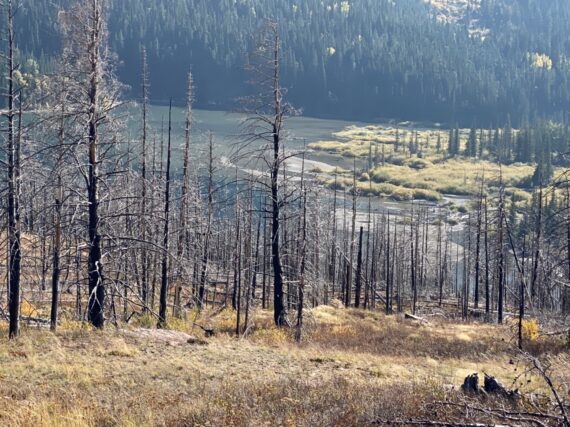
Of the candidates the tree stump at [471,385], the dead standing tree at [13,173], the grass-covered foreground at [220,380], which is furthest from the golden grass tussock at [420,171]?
the tree stump at [471,385]

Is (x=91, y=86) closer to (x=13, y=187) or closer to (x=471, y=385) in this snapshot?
(x=13, y=187)

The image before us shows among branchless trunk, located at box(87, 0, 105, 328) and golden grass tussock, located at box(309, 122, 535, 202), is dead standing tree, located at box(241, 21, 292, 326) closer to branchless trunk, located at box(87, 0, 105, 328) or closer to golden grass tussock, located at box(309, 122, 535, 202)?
branchless trunk, located at box(87, 0, 105, 328)

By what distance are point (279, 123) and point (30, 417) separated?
16.4m

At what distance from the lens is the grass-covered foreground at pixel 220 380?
29.4ft

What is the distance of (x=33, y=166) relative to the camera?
57.2 ft

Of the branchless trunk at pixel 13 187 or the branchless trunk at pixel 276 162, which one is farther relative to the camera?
the branchless trunk at pixel 276 162

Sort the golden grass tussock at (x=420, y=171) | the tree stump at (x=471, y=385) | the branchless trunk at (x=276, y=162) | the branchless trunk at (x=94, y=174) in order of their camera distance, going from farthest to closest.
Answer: the golden grass tussock at (x=420, y=171) → the branchless trunk at (x=276, y=162) → the branchless trunk at (x=94, y=174) → the tree stump at (x=471, y=385)

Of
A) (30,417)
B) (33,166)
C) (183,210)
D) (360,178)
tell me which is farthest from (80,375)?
(360,178)

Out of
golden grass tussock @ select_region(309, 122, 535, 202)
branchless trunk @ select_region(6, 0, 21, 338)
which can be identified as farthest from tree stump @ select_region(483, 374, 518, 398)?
golden grass tussock @ select_region(309, 122, 535, 202)

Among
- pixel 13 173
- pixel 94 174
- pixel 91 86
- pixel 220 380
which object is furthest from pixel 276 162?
pixel 220 380

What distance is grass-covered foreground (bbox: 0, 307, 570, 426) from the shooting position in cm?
895

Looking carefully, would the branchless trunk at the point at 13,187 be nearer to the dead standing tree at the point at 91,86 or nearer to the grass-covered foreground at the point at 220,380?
the grass-covered foreground at the point at 220,380

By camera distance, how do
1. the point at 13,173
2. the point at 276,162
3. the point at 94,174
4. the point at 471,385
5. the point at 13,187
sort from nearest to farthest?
the point at 471,385 → the point at 13,187 → the point at 13,173 → the point at 94,174 → the point at 276,162

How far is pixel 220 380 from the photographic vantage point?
12.8m
